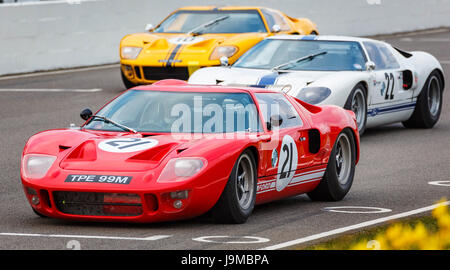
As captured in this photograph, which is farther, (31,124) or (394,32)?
(394,32)

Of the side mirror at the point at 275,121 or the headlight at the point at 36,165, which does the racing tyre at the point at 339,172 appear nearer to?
the side mirror at the point at 275,121

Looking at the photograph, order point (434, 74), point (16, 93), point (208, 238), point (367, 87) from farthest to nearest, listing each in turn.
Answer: point (16, 93)
point (434, 74)
point (367, 87)
point (208, 238)

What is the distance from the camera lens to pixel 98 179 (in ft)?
23.5

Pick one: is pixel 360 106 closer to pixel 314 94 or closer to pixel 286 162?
pixel 314 94

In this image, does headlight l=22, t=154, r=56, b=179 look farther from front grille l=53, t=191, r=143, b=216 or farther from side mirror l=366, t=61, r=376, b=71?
side mirror l=366, t=61, r=376, b=71

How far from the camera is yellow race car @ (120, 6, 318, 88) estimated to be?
16.4 metres

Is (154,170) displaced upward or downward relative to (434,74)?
upward

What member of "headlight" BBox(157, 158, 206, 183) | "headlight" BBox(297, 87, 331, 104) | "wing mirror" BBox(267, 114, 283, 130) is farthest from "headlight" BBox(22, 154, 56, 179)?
"headlight" BBox(297, 87, 331, 104)

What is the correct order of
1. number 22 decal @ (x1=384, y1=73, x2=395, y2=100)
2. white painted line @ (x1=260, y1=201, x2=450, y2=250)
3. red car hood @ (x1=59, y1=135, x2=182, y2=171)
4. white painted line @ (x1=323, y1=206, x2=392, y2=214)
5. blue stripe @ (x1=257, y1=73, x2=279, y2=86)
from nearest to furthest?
white painted line @ (x1=260, y1=201, x2=450, y2=250) < red car hood @ (x1=59, y1=135, x2=182, y2=171) < white painted line @ (x1=323, y1=206, x2=392, y2=214) < blue stripe @ (x1=257, y1=73, x2=279, y2=86) < number 22 decal @ (x1=384, y1=73, x2=395, y2=100)

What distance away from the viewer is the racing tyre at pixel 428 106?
14172mm

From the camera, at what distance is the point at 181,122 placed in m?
7.96
